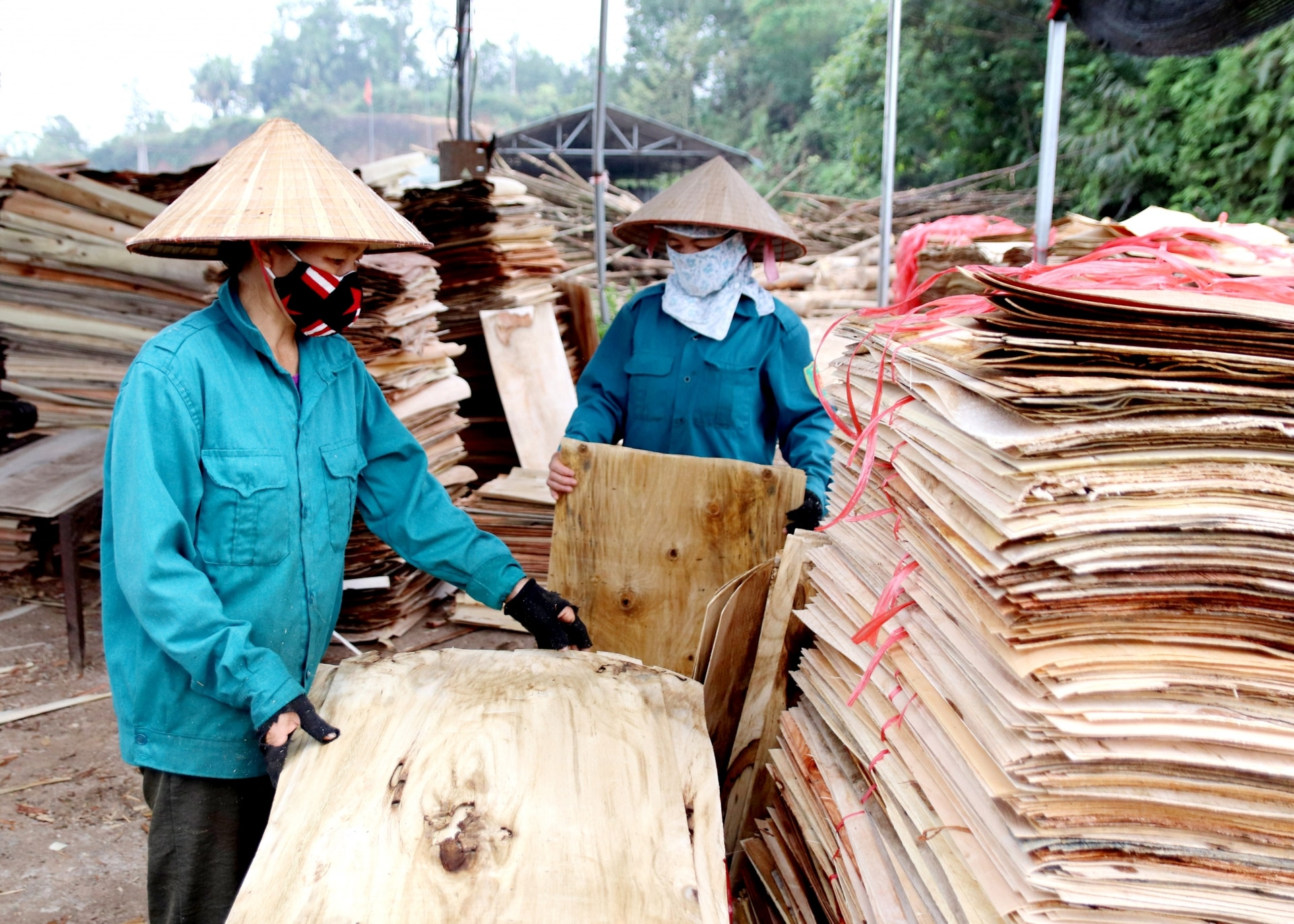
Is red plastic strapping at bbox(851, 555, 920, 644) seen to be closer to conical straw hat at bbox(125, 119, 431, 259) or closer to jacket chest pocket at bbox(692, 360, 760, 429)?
conical straw hat at bbox(125, 119, 431, 259)

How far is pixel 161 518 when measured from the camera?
199cm

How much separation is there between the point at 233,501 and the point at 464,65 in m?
5.47

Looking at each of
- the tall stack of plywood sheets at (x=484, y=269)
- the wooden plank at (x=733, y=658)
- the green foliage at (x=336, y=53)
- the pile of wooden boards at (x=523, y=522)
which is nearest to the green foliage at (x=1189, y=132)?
the tall stack of plywood sheets at (x=484, y=269)

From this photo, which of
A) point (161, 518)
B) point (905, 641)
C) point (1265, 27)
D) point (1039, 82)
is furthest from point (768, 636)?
point (1039, 82)

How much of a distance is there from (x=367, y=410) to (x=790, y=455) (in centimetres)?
154

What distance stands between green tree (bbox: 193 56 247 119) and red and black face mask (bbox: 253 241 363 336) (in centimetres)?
5684

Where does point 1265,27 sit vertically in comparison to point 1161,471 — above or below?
above

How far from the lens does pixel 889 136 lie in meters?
Answer: 5.84

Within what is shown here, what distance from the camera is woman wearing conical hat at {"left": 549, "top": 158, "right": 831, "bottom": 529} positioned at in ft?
12.0

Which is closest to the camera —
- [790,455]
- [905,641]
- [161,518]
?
[905,641]

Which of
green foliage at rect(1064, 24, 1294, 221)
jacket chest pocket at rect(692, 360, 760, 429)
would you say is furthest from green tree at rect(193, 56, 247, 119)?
jacket chest pocket at rect(692, 360, 760, 429)

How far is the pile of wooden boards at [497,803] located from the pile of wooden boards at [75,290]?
464cm

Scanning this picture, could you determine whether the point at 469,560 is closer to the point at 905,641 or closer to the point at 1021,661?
the point at 905,641

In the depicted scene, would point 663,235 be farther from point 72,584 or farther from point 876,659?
point 72,584
